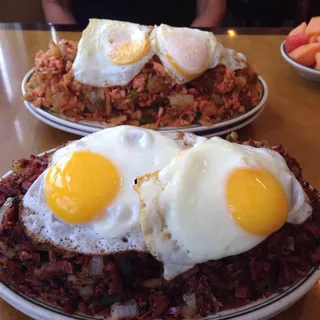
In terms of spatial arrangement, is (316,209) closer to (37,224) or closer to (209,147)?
(209,147)

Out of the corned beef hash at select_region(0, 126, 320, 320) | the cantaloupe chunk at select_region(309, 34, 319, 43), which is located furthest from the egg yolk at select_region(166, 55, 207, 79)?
the cantaloupe chunk at select_region(309, 34, 319, 43)

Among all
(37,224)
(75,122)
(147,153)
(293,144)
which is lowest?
(293,144)

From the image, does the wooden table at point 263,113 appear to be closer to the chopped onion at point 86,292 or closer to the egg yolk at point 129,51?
the chopped onion at point 86,292

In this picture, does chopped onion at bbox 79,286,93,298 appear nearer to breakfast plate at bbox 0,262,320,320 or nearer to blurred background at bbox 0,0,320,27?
breakfast plate at bbox 0,262,320,320

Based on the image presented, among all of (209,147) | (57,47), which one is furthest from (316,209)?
(57,47)

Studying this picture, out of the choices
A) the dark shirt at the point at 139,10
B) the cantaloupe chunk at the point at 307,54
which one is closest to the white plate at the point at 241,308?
the cantaloupe chunk at the point at 307,54
